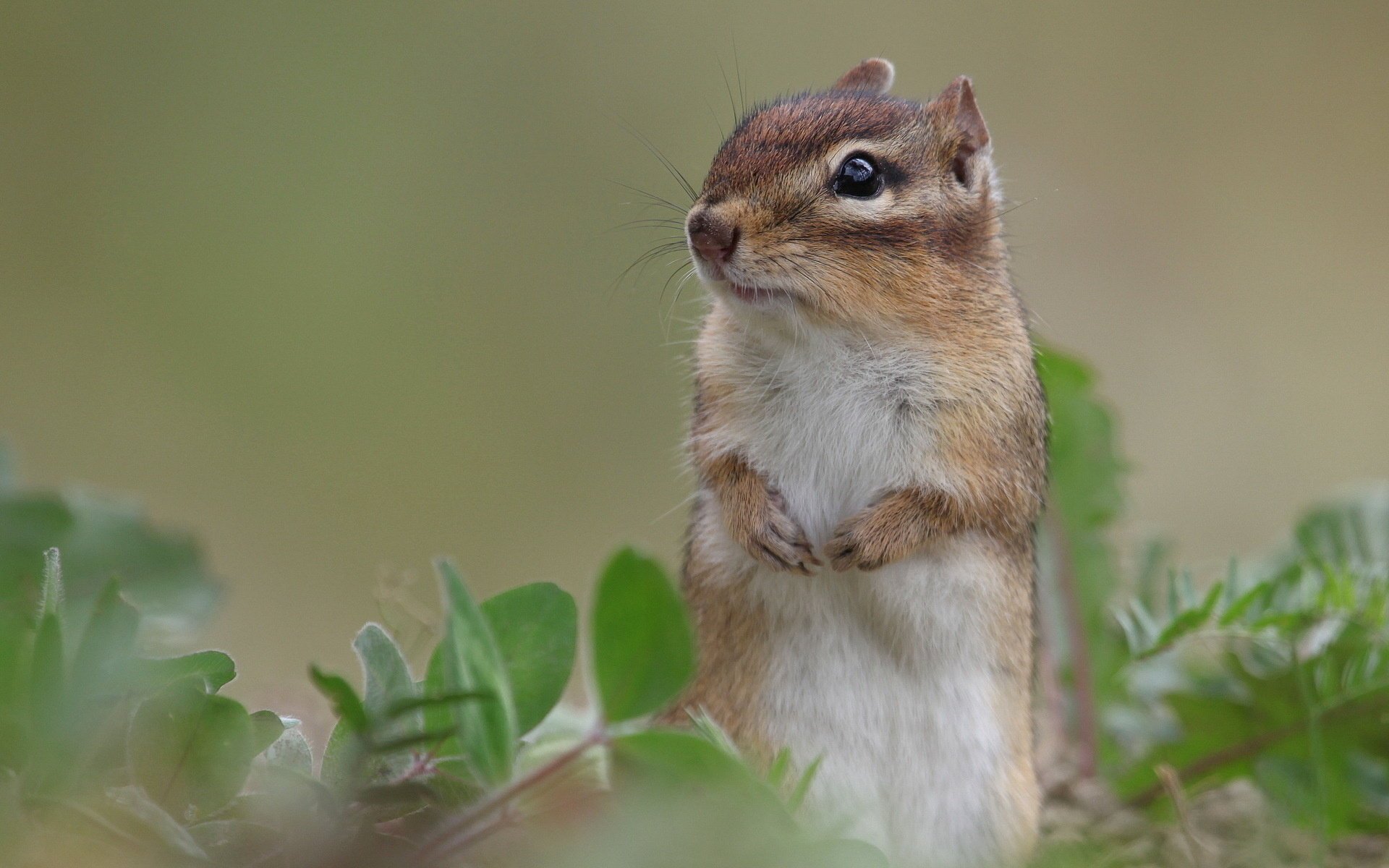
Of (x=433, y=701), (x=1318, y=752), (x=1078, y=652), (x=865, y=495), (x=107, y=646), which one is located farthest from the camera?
(x=1078, y=652)

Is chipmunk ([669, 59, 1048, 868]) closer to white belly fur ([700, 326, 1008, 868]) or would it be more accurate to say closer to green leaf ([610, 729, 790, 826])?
white belly fur ([700, 326, 1008, 868])

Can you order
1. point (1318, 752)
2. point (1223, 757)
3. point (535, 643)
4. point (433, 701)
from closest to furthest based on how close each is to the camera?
point (433, 701) < point (535, 643) < point (1318, 752) < point (1223, 757)

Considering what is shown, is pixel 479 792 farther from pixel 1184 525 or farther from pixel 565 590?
pixel 1184 525

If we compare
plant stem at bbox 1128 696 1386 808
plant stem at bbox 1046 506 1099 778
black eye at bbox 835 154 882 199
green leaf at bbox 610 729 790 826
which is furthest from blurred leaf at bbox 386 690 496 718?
plant stem at bbox 1046 506 1099 778

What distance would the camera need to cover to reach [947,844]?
1530 mm

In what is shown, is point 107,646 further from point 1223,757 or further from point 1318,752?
point 1223,757

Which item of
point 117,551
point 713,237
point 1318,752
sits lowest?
point 1318,752

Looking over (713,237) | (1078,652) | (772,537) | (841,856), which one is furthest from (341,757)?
(1078,652)

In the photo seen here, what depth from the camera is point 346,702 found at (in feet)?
2.59

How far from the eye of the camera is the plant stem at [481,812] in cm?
77

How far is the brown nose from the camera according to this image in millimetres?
1504

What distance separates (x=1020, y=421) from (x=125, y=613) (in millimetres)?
1164

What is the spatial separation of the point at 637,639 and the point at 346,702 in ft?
0.60

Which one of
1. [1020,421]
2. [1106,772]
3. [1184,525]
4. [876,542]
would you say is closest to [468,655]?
[876,542]
